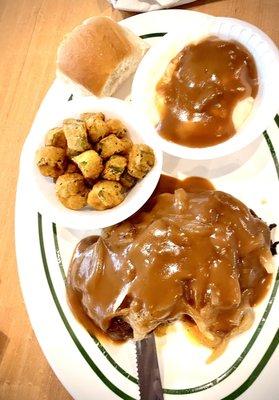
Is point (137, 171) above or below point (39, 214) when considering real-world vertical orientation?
above

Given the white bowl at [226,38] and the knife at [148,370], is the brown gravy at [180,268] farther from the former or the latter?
the white bowl at [226,38]

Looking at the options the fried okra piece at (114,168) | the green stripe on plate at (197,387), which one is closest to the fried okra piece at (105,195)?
the fried okra piece at (114,168)

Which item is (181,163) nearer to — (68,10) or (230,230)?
(230,230)

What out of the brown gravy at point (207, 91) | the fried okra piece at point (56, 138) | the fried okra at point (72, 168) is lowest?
the fried okra at point (72, 168)

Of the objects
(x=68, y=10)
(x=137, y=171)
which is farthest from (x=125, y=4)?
(x=137, y=171)

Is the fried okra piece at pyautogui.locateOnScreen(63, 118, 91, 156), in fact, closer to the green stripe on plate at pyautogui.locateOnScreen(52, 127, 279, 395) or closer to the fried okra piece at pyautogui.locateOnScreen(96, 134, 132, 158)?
the fried okra piece at pyautogui.locateOnScreen(96, 134, 132, 158)

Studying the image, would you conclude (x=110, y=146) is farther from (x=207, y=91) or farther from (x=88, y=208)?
(x=207, y=91)
